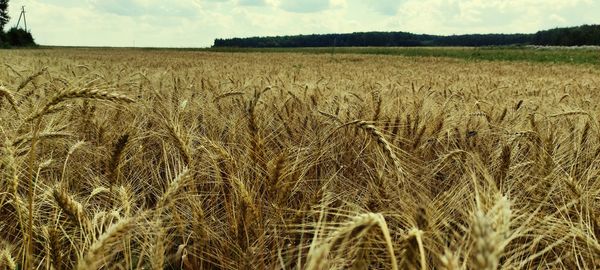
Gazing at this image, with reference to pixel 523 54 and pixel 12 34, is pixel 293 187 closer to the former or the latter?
pixel 523 54

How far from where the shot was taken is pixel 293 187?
1.81m

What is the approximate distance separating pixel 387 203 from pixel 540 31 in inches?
4882

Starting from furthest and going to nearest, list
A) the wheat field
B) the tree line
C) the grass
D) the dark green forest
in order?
the dark green forest < the tree line < the grass < the wheat field

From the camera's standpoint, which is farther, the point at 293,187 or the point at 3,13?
the point at 3,13

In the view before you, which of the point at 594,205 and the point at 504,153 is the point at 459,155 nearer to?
the point at 504,153

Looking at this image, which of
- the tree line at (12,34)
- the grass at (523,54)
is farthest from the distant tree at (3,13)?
the grass at (523,54)

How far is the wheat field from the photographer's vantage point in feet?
3.71

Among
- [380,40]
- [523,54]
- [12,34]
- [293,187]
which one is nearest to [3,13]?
[12,34]

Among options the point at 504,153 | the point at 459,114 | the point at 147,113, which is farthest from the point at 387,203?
the point at 147,113

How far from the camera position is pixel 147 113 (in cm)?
302

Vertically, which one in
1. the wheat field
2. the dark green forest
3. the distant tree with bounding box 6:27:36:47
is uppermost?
the distant tree with bounding box 6:27:36:47

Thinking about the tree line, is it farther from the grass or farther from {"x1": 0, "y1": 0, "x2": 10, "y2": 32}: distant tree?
the grass

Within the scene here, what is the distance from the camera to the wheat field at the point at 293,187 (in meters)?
1.13

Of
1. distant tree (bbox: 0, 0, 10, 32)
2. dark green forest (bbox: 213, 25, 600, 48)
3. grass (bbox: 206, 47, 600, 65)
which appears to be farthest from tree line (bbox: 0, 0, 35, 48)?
dark green forest (bbox: 213, 25, 600, 48)
